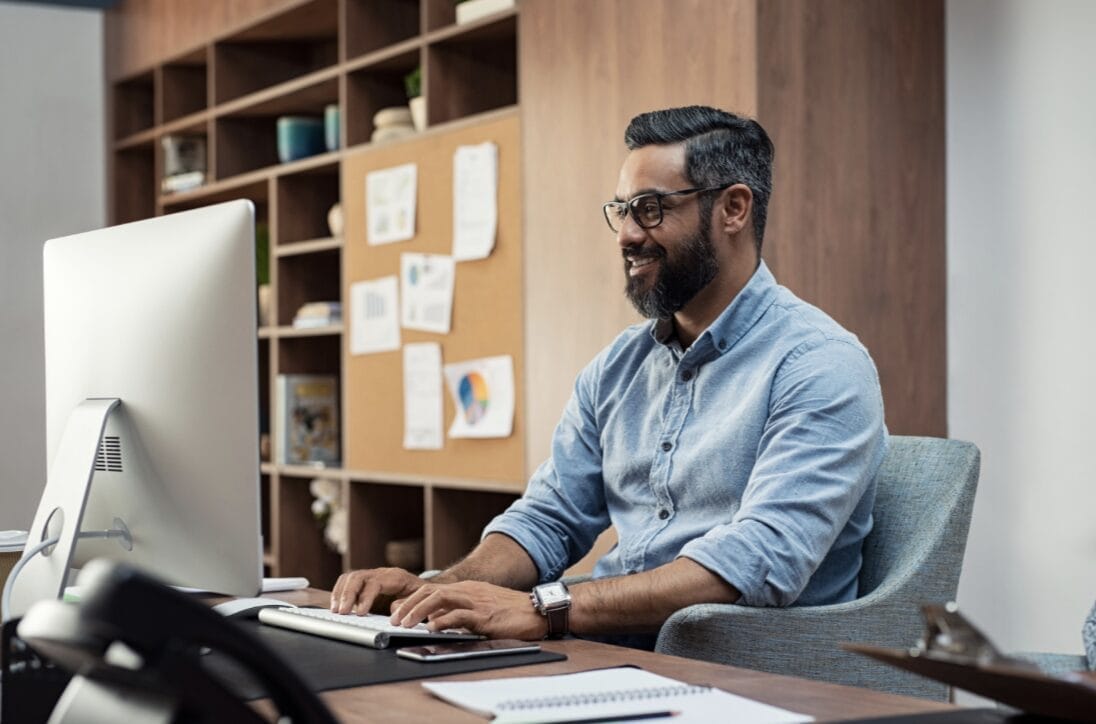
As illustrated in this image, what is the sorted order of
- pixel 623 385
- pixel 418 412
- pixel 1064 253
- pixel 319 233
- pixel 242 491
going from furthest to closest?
pixel 319 233 < pixel 418 412 < pixel 1064 253 < pixel 623 385 < pixel 242 491

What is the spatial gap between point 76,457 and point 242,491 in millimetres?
255

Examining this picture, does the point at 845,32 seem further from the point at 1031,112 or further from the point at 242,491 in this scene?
the point at 242,491

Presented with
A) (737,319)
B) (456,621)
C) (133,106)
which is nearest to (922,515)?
(737,319)

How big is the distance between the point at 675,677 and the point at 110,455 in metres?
0.75

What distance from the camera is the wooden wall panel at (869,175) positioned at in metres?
2.96

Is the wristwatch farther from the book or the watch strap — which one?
the book

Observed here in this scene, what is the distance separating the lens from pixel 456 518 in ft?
13.3

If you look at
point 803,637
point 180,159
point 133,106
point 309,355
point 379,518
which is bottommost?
point 379,518

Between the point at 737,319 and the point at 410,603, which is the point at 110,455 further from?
the point at 737,319

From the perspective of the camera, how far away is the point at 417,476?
4.03m

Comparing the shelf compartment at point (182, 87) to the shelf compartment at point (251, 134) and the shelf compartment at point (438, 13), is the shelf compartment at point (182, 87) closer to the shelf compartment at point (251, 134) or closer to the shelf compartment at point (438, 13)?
the shelf compartment at point (251, 134)

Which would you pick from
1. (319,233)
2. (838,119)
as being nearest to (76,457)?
(838,119)

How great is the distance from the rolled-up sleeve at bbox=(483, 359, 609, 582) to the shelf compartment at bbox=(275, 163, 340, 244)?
270 cm

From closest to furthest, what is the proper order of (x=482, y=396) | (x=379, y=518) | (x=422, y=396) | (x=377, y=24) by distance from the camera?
(x=482, y=396), (x=422, y=396), (x=377, y=24), (x=379, y=518)
